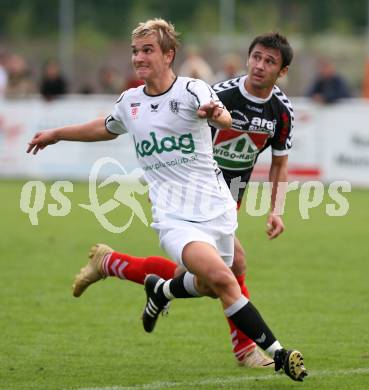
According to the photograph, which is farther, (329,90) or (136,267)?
(329,90)

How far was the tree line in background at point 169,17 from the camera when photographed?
1160 inches

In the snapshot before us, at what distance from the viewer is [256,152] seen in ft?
24.6

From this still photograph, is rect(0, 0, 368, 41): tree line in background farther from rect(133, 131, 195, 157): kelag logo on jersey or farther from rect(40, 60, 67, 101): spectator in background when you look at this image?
rect(133, 131, 195, 157): kelag logo on jersey

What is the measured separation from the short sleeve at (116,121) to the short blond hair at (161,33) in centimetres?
44

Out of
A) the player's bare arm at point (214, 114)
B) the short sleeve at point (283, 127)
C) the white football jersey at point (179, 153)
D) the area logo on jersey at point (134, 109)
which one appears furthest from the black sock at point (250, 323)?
the short sleeve at point (283, 127)

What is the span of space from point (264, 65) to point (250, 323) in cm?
184

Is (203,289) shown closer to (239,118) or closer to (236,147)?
(236,147)

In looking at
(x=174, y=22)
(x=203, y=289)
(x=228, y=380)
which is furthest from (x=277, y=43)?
(x=174, y=22)

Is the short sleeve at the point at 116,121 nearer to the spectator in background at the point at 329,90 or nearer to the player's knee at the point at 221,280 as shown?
the player's knee at the point at 221,280

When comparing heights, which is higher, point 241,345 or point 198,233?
point 198,233

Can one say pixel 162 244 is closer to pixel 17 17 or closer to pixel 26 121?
pixel 26 121

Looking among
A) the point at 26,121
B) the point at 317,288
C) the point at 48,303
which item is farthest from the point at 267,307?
the point at 26,121

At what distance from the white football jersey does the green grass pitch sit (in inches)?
41.3

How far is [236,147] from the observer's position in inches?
292
